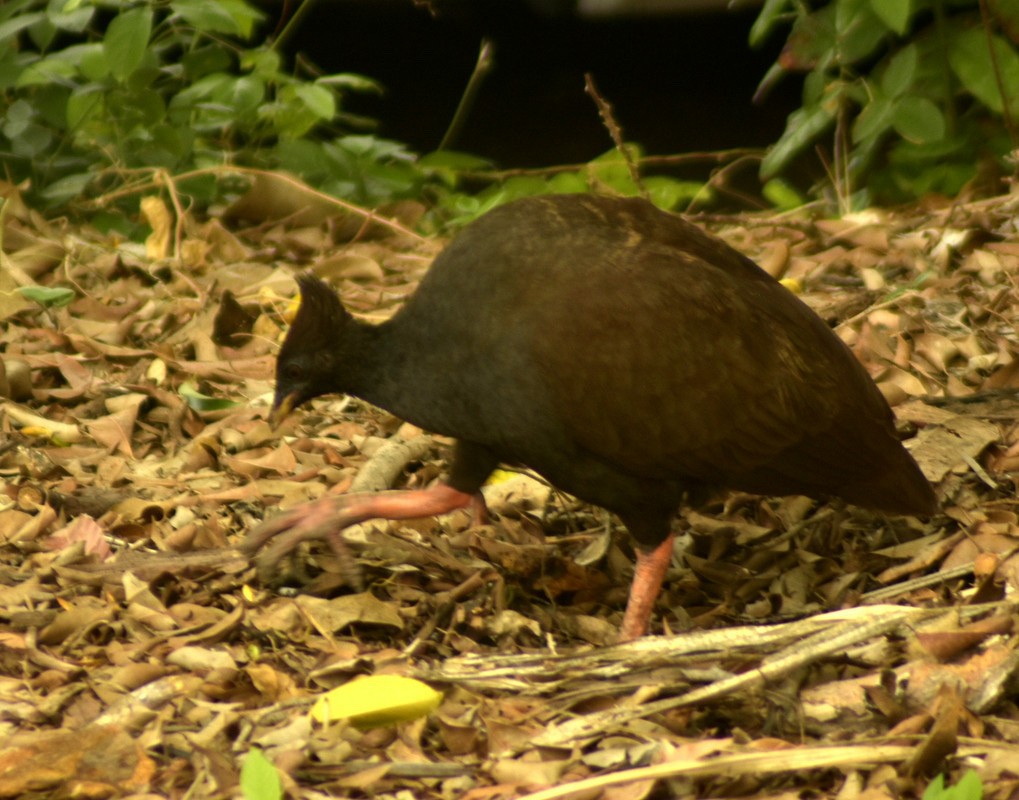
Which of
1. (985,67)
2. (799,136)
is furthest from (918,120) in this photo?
(799,136)

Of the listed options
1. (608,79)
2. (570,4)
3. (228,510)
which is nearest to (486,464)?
(228,510)

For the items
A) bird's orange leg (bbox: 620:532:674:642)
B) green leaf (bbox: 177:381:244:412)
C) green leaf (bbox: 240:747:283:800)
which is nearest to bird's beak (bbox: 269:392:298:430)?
green leaf (bbox: 177:381:244:412)

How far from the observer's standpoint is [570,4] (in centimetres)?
857

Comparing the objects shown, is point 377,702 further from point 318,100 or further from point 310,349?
point 318,100

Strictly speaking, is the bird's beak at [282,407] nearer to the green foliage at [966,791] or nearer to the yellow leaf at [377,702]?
the yellow leaf at [377,702]

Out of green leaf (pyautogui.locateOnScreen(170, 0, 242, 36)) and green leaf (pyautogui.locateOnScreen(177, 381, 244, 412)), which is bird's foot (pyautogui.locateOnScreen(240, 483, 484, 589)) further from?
green leaf (pyautogui.locateOnScreen(170, 0, 242, 36))

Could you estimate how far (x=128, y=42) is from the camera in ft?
18.4

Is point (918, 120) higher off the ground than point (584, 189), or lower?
higher

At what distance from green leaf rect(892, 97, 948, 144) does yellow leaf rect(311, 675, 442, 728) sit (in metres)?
3.79

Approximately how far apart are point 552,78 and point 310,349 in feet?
20.3

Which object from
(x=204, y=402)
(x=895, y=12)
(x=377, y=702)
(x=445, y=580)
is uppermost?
(x=895, y=12)

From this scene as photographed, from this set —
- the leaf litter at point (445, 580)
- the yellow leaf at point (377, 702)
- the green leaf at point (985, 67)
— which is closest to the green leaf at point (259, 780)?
the leaf litter at point (445, 580)

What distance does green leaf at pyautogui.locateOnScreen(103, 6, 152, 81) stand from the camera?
18.4ft

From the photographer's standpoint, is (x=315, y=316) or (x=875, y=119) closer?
(x=315, y=316)
